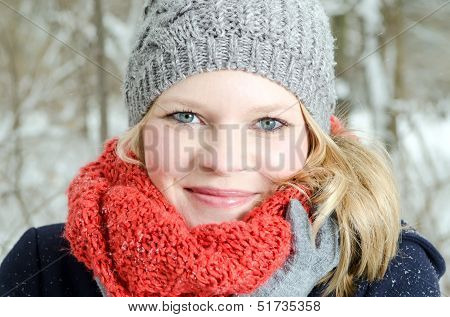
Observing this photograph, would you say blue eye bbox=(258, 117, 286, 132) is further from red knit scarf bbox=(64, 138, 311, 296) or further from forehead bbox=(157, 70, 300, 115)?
red knit scarf bbox=(64, 138, 311, 296)

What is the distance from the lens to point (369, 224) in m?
1.29

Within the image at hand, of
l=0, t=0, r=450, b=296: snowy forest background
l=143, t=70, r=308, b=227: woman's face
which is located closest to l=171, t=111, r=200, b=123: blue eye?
l=143, t=70, r=308, b=227: woman's face

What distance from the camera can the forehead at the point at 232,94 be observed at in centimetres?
118

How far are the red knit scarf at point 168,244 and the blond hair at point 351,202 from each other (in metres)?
0.06

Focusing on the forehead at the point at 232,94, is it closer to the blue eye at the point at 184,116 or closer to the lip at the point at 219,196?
the blue eye at the point at 184,116

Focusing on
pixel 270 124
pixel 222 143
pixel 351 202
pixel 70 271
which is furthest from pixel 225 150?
pixel 70 271

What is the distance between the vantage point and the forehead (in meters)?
1.18

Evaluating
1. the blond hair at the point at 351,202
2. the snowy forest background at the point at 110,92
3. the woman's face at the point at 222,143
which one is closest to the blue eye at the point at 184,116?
the woman's face at the point at 222,143

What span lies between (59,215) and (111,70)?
58cm

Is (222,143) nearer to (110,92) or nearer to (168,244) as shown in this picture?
(168,244)

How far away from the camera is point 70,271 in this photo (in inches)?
58.3

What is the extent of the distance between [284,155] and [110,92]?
4.37 ft

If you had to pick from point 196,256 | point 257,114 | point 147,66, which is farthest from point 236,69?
point 196,256

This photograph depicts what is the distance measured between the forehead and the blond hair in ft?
0.29
